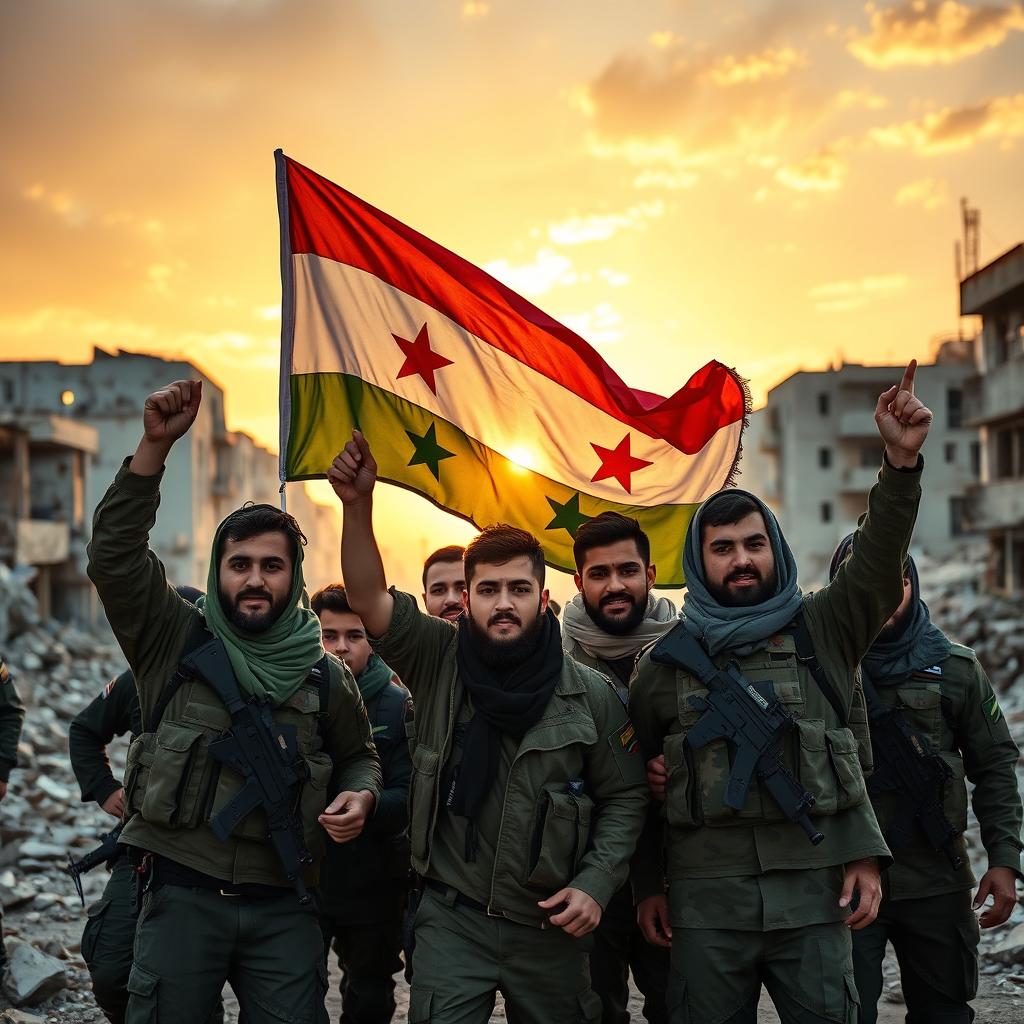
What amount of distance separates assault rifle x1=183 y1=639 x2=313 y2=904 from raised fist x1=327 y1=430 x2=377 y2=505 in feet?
2.23

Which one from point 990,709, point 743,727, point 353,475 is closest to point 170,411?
point 353,475

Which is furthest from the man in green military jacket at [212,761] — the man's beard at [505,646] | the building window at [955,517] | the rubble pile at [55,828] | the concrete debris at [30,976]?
the building window at [955,517]

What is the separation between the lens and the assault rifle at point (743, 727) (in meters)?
3.31

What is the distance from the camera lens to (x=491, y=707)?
3.40 m

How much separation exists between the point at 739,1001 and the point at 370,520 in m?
2.00

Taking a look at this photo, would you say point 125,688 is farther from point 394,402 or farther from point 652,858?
point 652,858

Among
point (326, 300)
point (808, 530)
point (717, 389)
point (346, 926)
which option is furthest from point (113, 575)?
point (808, 530)

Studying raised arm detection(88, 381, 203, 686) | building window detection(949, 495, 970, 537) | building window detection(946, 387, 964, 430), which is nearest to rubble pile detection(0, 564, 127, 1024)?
raised arm detection(88, 381, 203, 686)

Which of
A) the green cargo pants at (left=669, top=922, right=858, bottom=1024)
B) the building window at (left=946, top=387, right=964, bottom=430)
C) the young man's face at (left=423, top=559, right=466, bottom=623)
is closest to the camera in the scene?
the green cargo pants at (left=669, top=922, right=858, bottom=1024)

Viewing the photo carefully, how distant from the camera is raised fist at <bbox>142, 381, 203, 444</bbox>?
3.29 m

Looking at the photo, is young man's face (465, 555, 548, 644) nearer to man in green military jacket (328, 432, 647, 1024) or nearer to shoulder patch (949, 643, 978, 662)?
man in green military jacket (328, 432, 647, 1024)

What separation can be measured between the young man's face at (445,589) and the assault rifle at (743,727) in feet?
6.33

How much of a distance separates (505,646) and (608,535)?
918 millimetres

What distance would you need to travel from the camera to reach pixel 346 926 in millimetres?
4613
